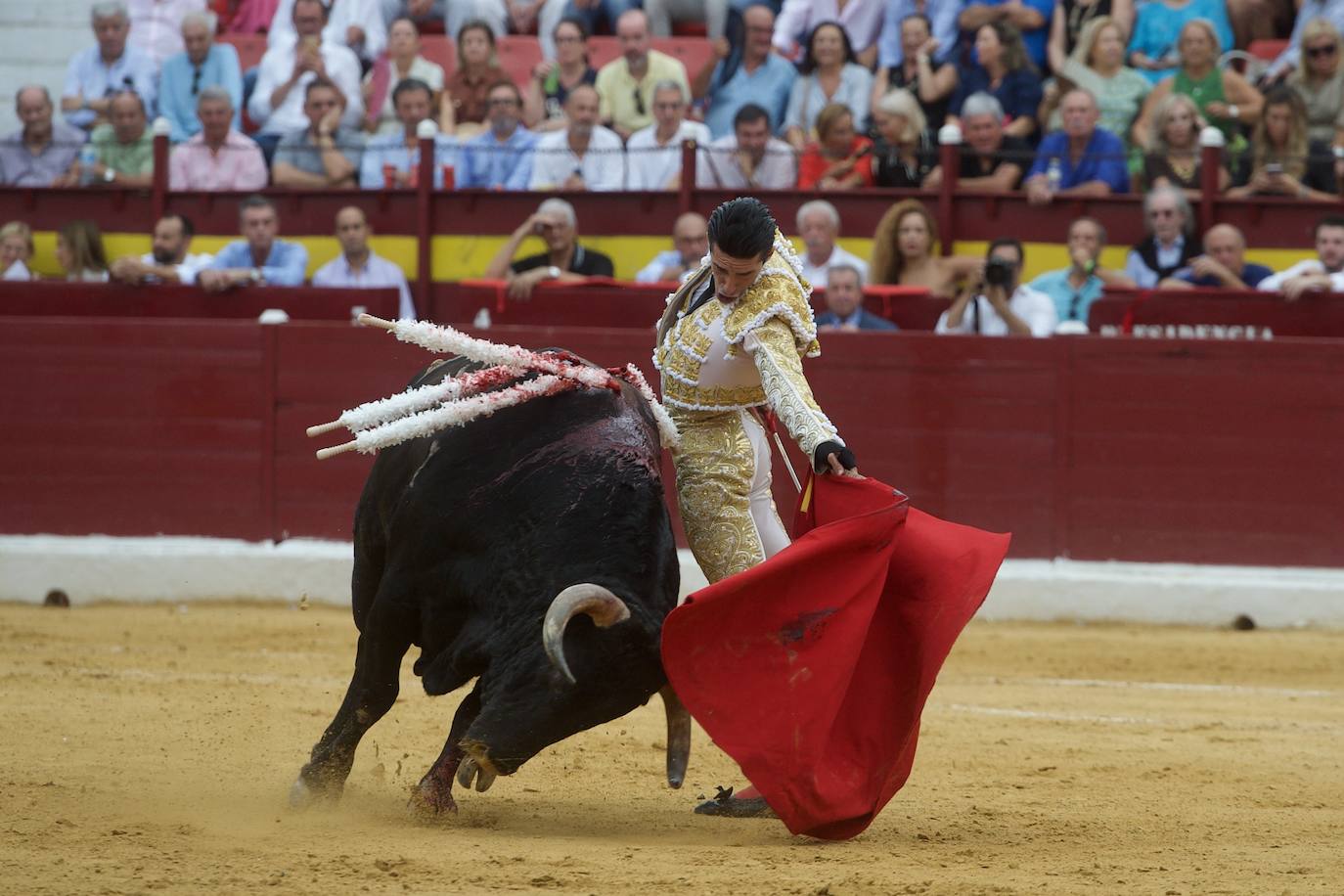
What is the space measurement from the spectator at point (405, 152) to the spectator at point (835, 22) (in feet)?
5.92

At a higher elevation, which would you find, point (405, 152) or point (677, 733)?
point (405, 152)

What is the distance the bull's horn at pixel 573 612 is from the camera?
3254mm

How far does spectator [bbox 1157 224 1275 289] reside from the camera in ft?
24.1

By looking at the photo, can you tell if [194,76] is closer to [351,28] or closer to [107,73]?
[107,73]

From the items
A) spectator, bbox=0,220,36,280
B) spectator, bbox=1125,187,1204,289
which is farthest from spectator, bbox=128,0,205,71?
spectator, bbox=1125,187,1204,289

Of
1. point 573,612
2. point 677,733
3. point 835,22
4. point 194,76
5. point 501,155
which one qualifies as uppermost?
point 835,22

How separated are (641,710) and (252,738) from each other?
1339 mm

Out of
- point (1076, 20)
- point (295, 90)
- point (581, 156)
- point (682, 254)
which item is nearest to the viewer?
point (682, 254)

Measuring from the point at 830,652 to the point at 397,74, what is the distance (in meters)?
6.45

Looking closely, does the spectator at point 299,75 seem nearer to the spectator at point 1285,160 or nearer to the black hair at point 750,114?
the black hair at point 750,114

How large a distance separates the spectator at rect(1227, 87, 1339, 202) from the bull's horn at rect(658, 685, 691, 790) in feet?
15.2

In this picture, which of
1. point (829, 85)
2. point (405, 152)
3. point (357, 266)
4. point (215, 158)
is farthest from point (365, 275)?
point (829, 85)

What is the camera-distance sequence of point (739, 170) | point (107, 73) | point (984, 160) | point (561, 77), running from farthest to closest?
point (107, 73), point (561, 77), point (739, 170), point (984, 160)

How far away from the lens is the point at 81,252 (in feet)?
28.2
